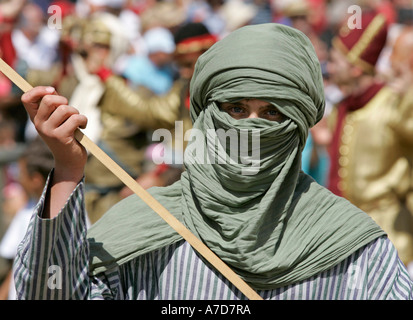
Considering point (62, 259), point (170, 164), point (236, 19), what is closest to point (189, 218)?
point (62, 259)

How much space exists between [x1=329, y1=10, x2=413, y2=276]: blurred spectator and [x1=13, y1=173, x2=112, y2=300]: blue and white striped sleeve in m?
4.99

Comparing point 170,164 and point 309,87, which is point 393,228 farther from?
point 309,87

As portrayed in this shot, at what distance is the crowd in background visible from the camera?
26.3 feet

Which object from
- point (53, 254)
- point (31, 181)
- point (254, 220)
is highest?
point (31, 181)

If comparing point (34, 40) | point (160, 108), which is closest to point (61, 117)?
point (160, 108)

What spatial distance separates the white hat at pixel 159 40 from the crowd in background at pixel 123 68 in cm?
1

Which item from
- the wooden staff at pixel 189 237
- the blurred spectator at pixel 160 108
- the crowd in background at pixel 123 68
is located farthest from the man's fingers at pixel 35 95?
the blurred spectator at pixel 160 108

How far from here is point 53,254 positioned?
9.78ft

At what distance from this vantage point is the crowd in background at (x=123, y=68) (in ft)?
26.3

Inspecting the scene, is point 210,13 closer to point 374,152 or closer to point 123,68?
point 123,68

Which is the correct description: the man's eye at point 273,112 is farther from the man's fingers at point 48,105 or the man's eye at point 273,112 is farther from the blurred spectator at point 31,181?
the blurred spectator at point 31,181

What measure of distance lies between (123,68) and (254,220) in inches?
260

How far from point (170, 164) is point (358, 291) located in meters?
4.04
